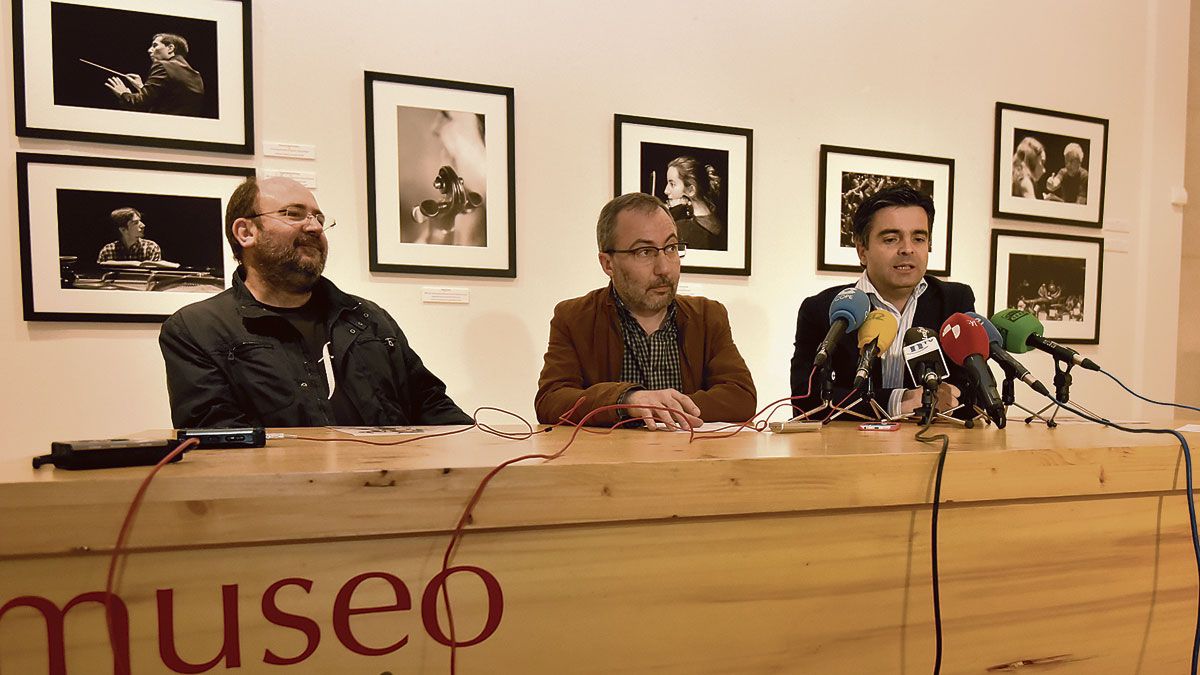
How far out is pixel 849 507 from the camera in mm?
854

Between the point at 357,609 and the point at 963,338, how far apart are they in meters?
1.04

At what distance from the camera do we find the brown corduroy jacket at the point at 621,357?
1.68 m

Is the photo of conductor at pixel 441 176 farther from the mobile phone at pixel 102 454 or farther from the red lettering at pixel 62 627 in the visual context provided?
the red lettering at pixel 62 627

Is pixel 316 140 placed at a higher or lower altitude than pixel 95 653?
higher

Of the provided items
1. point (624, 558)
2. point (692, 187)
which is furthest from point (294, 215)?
point (624, 558)

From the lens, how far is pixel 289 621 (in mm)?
692

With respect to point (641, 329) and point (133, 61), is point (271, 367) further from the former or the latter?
point (133, 61)

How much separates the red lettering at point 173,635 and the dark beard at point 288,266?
54.8 inches

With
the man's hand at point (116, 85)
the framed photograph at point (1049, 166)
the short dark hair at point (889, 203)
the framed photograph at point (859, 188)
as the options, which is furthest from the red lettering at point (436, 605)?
the framed photograph at point (1049, 166)

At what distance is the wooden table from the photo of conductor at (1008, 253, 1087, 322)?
2382 millimetres

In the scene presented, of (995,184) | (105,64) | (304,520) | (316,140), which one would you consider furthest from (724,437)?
(995,184)

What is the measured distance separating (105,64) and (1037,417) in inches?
108

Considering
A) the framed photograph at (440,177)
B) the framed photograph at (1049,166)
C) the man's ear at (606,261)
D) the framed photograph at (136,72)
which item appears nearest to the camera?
the man's ear at (606,261)

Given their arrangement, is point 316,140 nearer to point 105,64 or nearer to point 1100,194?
point 105,64
